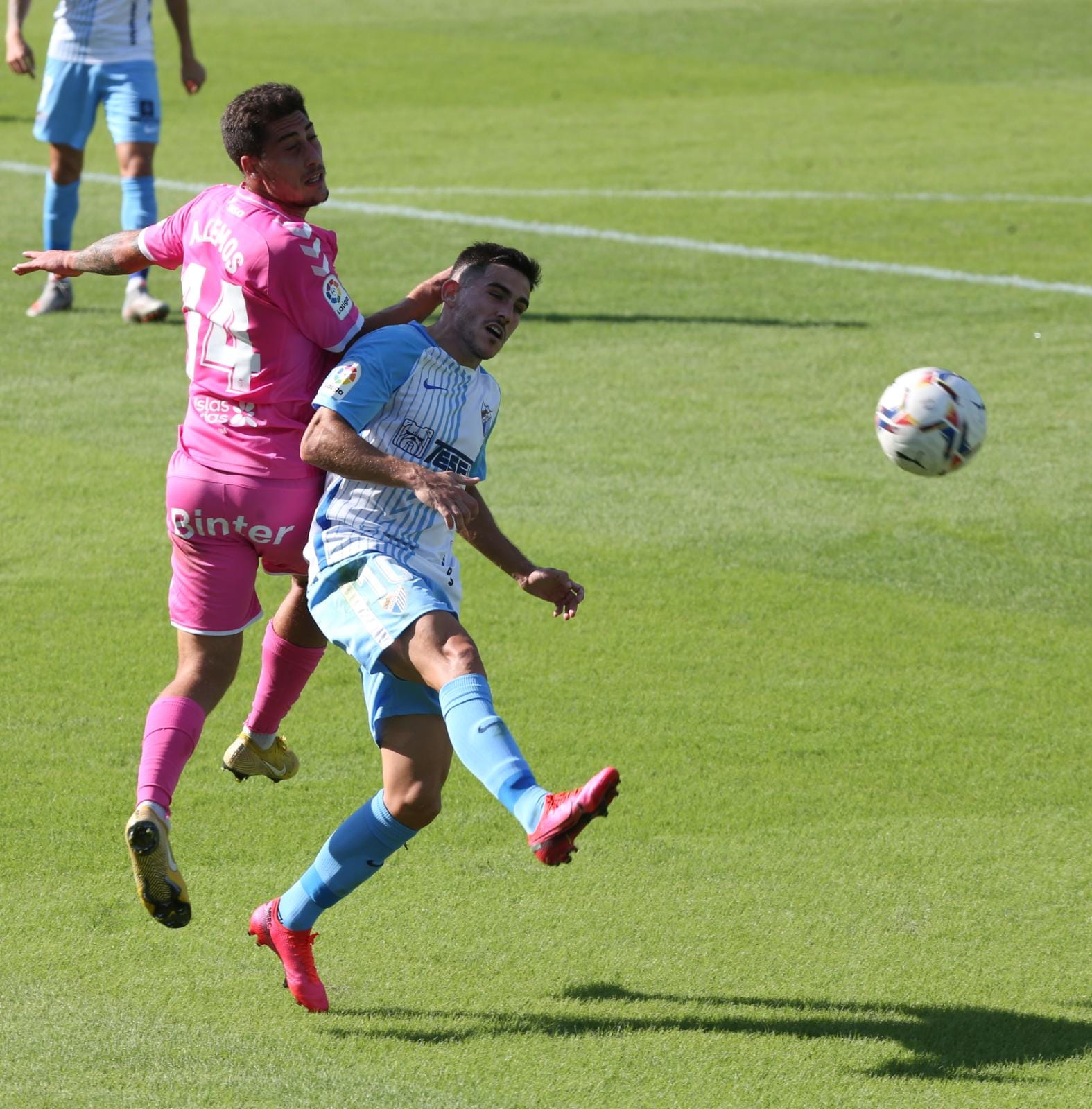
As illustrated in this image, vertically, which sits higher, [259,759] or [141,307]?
[259,759]

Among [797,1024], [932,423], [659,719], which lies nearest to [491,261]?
[797,1024]

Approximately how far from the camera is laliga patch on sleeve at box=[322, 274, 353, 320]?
16.3 feet

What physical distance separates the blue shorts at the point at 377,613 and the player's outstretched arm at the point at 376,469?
0.22 meters

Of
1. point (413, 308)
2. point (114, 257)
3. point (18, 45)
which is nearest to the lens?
point (413, 308)

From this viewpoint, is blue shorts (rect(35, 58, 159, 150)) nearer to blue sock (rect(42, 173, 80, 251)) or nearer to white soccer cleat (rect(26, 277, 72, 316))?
blue sock (rect(42, 173, 80, 251))

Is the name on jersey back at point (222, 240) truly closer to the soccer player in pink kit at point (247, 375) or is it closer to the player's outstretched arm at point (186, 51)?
the soccer player in pink kit at point (247, 375)

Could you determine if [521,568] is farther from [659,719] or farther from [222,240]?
[659,719]

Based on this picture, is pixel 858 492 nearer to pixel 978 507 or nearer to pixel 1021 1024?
pixel 978 507

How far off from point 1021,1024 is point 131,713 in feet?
11.1

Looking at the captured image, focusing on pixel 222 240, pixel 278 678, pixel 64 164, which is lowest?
pixel 64 164

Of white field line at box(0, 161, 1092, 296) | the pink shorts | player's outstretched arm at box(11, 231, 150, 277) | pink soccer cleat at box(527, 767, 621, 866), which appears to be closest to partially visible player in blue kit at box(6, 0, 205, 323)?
white field line at box(0, 161, 1092, 296)

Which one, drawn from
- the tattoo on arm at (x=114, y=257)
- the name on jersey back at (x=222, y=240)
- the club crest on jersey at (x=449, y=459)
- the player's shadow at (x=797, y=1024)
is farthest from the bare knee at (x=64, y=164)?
the player's shadow at (x=797, y=1024)

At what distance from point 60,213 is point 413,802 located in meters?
8.76

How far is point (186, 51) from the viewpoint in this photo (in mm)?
12539
